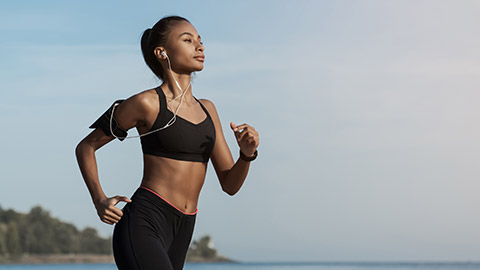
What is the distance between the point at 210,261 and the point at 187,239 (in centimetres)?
12153

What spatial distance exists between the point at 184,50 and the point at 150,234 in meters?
1.07

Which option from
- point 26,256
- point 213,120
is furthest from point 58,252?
point 213,120

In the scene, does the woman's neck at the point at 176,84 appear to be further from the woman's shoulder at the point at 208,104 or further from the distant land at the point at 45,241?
the distant land at the point at 45,241

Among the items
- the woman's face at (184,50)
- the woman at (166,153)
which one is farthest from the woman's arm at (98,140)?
the woman's face at (184,50)

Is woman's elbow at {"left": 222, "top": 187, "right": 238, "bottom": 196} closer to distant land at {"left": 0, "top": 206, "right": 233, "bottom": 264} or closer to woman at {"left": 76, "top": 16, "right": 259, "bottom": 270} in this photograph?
woman at {"left": 76, "top": 16, "right": 259, "bottom": 270}

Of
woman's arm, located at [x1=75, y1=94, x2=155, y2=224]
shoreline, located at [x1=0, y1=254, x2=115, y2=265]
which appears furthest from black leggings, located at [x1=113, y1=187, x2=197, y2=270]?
shoreline, located at [x1=0, y1=254, x2=115, y2=265]

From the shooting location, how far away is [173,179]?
168 inches

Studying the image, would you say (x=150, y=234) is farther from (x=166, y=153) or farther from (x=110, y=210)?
(x=166, y=153)

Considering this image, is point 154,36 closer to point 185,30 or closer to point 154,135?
point 185,30

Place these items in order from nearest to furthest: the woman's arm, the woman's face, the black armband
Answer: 1. the woman's arm
2. the black armband
3. the woman's face

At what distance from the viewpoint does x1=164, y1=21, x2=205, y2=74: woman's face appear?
4.47 meters

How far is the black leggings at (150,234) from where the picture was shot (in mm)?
4020

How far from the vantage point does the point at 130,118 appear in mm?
4324

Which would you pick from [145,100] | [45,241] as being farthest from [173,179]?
[45,241]
